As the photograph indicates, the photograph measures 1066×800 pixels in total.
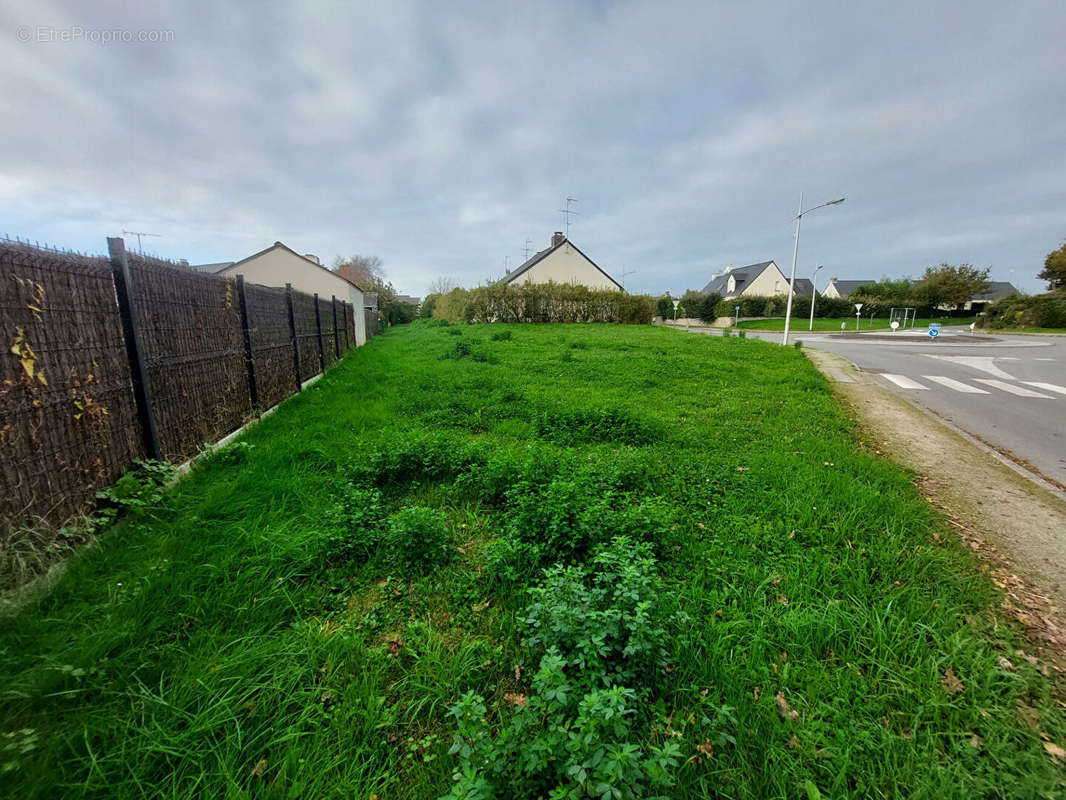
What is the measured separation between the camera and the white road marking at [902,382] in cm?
952

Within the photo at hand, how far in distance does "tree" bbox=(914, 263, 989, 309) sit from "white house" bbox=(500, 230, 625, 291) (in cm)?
3361

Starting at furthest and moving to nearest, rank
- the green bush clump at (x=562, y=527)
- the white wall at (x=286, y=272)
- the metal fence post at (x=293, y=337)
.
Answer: the white wall at (x=286, y=272) → the metal fence post at (x=293, y=337) → the green bush clump at (x=562, y=527)

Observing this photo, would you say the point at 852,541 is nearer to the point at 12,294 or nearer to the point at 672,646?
the point at 672,646

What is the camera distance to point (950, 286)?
40.6 metres

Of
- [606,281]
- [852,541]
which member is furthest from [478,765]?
[606,281]

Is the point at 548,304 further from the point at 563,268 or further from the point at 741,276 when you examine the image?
the point at 741,276

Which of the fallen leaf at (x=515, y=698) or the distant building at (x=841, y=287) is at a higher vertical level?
the distant building at (x=841, y=287)

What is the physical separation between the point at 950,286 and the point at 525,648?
189 feet

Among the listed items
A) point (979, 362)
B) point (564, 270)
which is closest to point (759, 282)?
point (564, 270)

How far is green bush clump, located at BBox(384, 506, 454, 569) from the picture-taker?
2.79 metres

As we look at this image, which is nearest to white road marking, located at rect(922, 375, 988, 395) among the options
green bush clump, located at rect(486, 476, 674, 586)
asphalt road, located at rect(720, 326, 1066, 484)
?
asphalt road, located at rect(720, 326, 1066, 484)

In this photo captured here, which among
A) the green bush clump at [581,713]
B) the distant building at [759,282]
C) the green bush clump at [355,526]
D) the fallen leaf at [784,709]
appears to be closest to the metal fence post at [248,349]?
the green bush clump at [355,526]

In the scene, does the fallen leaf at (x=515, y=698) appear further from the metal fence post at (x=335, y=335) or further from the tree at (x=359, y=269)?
the tree at (x=359, y=269)

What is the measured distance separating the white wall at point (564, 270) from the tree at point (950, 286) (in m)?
34.1
